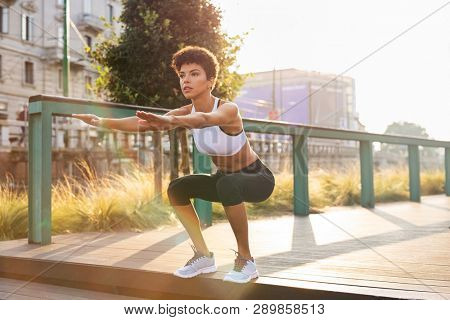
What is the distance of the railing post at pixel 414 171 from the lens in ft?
29.1

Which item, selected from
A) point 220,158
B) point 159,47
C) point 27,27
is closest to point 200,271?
point 220,158

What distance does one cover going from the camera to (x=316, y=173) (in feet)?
33.7

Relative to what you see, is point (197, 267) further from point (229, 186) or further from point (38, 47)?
point (38, 47)

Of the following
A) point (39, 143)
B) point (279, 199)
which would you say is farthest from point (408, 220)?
point (39, 143)

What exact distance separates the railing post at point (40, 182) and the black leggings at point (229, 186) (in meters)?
1.50

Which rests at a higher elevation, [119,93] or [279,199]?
[119,93]

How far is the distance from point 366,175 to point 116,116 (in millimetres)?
4246

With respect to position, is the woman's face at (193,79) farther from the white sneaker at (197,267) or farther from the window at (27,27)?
the window at (27,27)

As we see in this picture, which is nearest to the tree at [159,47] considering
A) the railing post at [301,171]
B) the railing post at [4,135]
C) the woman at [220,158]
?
the railing post at [301,171]

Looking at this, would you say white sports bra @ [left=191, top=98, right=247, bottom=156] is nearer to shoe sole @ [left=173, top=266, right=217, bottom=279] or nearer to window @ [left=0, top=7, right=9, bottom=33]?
shoe sole @ [left=173, top=266, right=217, bottom=279]

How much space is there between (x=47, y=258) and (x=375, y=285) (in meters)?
2.07

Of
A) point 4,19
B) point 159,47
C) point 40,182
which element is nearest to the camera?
point 40,182

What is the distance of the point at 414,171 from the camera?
8883mm

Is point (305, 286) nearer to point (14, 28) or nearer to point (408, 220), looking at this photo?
point (408, 220)
